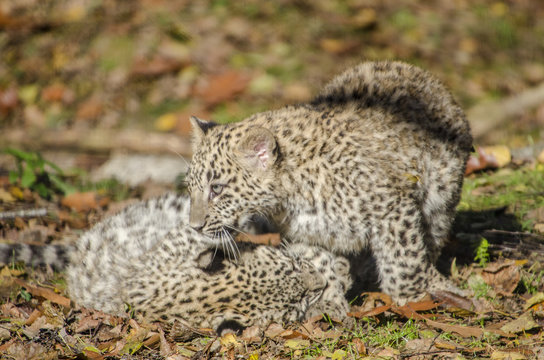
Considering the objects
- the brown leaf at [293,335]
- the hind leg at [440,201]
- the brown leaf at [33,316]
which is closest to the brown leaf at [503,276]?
the hind leg at [440,201]

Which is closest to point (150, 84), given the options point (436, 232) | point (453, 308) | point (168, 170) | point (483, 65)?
point (168, 170)

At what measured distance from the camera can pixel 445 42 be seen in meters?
13.8

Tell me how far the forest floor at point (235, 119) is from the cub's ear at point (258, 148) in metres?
1.40

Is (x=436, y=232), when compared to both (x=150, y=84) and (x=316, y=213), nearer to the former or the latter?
(x=316, y=213)

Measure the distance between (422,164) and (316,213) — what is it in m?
1.13

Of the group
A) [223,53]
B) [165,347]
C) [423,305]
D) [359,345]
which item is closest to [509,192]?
[423,305]

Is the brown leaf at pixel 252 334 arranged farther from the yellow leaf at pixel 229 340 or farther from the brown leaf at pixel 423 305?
the brown leaf at pixel 423 305

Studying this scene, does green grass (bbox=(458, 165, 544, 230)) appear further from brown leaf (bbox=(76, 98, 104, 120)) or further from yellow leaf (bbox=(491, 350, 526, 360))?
brown leaf (bbox=(76, 98, 104, 120))

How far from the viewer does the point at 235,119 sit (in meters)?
10.3

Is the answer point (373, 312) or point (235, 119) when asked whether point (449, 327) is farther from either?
point (235, 119)

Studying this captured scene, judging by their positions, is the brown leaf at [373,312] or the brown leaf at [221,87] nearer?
the brown leaf at [373,312]

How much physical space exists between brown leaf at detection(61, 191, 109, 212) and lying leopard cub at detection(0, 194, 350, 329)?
188cm

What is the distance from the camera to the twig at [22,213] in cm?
792

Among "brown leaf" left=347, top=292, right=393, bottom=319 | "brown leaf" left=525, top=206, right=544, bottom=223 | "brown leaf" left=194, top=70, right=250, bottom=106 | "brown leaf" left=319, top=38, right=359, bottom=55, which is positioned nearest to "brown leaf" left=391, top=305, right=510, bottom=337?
"brown leaf" left=347, top=292, right=393, bottom=319
